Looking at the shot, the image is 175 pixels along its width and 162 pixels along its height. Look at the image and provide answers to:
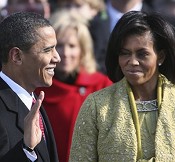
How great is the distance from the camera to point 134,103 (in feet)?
15.4

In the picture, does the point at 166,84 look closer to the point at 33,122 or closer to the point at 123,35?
the point at 123,35

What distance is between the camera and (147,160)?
4.54 m

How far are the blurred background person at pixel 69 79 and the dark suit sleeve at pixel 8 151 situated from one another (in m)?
2.10

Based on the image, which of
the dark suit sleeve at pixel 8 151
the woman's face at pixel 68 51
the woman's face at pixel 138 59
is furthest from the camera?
the woman's face at pixel 68 51

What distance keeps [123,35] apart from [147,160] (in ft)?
2.63

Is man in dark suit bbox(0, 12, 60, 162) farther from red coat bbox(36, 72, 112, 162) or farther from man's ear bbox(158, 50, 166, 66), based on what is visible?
red coat bbox(36, 72, 112, 162)

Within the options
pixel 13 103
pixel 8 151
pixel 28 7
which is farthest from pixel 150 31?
pixel 28 7

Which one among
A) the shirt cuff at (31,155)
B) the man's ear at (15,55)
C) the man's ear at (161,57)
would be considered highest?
the man's ear at (15,55)

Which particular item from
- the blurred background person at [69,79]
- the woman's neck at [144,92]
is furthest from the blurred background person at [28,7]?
the woman's neck at [144,92]

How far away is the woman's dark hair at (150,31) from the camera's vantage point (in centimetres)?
475

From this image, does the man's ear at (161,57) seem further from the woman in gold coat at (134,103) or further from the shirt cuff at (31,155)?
the shirt cuff at (31,155)

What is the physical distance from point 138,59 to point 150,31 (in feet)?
0.70

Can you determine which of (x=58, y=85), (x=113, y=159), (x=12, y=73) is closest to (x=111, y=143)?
(x=113, y=159)

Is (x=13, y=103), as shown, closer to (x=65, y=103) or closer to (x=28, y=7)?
(x=65, y=103)
